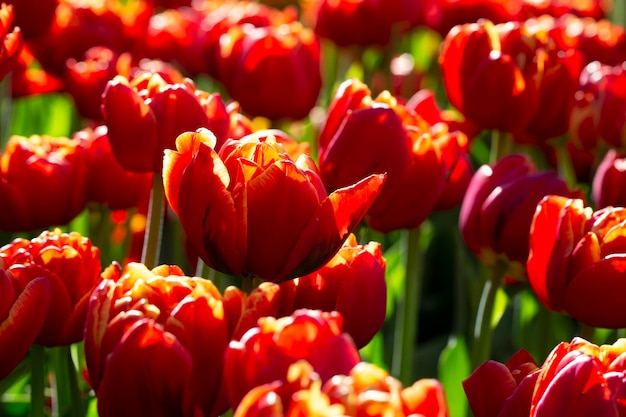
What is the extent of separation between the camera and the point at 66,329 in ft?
2.54

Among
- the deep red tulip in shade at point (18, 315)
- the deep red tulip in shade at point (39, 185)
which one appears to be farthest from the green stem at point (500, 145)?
the deep red tulip in shade at point (18, 315)

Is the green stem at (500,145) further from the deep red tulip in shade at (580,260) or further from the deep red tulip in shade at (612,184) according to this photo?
the deep red tulip in shade at (580,260)

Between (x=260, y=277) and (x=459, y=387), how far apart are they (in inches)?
21.0

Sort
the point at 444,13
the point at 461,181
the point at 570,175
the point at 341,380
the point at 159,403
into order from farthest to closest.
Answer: the point at 444,13, the point at 570,175, the point at 461,181, the point at 159,403, the point at 341,380

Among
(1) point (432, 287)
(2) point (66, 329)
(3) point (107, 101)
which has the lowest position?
(1) point (432, 287)

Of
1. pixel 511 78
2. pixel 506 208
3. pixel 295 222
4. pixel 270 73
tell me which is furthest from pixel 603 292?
pixel 270 73

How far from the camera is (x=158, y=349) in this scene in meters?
0.59

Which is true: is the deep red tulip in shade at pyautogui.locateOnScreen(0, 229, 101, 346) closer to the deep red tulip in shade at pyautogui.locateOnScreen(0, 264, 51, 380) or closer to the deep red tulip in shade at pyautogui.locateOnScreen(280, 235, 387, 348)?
the deep red tulip in shade at pyautogui.locateOnScreen(0, 264, 51, 380)

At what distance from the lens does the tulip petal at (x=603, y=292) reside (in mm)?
840

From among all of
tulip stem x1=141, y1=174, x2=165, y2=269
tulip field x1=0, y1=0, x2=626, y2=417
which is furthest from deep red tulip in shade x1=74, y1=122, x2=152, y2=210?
tulip stem x1=141, y1=174, x2=165, y2=269

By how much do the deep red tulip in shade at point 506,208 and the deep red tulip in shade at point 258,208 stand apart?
1.03ft

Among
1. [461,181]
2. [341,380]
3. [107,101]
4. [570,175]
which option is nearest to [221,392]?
[341,380]

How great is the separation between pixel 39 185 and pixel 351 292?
428 mm

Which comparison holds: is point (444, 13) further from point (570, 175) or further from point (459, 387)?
point (459, 387)
